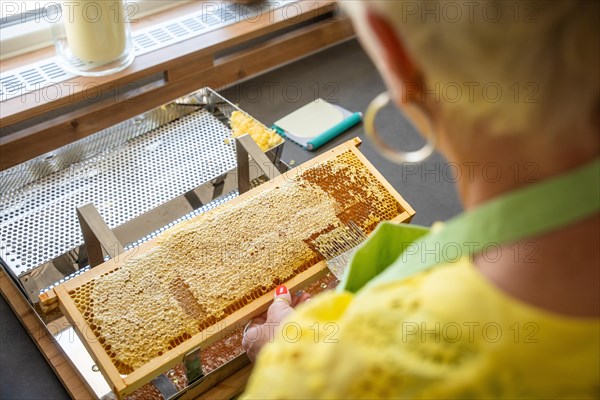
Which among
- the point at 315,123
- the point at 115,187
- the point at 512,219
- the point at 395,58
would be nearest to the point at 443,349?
the point at 512,219

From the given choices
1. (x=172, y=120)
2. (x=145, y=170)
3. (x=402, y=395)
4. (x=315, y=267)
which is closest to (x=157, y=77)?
(x=172, y=120)

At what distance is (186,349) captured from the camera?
0.89 m

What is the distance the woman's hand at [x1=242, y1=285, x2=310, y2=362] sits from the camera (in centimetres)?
93

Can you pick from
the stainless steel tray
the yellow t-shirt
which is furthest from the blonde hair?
the stainless steel tray

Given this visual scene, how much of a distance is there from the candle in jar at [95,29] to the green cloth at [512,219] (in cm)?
93

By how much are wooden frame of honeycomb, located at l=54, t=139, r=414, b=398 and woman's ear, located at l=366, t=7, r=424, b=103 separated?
549mm

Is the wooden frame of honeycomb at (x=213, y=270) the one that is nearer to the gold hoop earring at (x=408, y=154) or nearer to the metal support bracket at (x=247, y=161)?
the metal support bracket at (x=247, y=161)

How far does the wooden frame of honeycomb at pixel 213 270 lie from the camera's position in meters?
0.89

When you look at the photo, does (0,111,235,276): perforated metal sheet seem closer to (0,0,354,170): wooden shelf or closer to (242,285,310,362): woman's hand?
(0,0,354,170): wooden shelf

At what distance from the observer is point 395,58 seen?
457 millimetres

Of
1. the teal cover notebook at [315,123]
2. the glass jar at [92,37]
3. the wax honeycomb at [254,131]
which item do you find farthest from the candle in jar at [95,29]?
the teal cover notebook at [315,123]

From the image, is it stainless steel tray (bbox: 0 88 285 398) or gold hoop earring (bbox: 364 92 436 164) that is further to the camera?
stainless steel tray (bbox: 0 88 285 398)

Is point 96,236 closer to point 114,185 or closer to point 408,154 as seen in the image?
point 114,185

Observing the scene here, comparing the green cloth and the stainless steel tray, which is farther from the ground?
the green cloth
